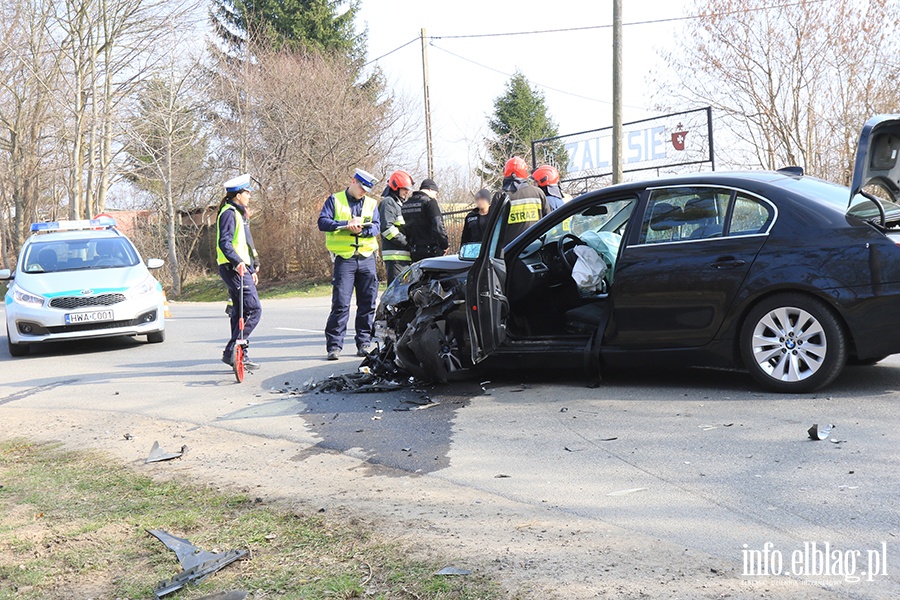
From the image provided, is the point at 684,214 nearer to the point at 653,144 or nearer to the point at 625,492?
the point at 625,492

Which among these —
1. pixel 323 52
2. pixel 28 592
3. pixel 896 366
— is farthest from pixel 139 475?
pixel 323 52

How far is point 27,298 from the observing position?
11.6 m

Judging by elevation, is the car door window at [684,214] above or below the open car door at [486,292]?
above

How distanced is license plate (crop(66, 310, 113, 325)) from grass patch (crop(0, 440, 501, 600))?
656cm

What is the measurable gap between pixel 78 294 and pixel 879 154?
9.57 metres

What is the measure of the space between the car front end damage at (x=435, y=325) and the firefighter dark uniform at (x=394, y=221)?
2.81 m

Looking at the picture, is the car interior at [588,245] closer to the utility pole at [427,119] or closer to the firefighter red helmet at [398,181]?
the firefighter red helmet at [398,181]

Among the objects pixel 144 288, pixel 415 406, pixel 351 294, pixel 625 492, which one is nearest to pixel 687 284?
pixel 415 406

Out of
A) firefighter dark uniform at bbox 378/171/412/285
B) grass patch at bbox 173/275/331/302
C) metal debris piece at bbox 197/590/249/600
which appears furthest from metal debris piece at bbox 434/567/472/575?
grass patch at bbox 173/275/331/302

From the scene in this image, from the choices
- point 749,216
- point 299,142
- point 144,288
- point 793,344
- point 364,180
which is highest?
point 299,142

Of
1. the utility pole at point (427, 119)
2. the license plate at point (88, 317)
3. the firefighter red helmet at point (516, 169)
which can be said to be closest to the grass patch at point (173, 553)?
the firefighter red helmet at point (516, 169)

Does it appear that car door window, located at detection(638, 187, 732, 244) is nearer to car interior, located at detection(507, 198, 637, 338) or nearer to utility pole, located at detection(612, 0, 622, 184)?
car interior, located at detection(507, 198, 637, 338)

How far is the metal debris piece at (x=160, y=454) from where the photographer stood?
5809 millimetres

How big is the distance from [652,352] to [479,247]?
158 cm
